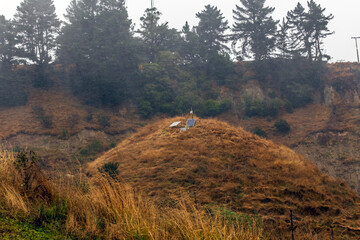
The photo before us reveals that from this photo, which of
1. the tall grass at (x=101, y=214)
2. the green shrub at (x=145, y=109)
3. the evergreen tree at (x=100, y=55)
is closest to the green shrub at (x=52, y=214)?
the tall grass at (x=101, y=214)

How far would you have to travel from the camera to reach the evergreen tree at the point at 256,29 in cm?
4306

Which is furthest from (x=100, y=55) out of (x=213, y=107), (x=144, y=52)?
(x=213, y=107)

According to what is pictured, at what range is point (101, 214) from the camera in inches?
170

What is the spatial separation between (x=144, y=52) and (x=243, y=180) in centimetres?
3665

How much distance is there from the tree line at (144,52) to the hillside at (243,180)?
73.8 ft

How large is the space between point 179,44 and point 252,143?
1416 inches

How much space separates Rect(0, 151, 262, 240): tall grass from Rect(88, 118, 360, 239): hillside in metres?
2.65

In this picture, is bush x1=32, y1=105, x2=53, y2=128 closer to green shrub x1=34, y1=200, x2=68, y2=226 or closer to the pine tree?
the pine tree

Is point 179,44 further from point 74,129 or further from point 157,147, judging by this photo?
point 157,147

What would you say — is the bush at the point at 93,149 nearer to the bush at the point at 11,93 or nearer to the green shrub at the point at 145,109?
the green shrub at the point at 145,109

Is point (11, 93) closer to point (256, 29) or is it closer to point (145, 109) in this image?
point (145, 109)

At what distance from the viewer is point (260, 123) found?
3625 centimetres

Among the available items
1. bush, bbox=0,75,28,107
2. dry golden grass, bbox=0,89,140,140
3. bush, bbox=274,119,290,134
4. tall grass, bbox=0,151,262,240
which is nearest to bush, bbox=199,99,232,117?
bush, bbox=274,119,290,134

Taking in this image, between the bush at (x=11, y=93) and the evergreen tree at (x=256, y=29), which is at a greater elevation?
the evergreen tree at (x=256, y=29)
